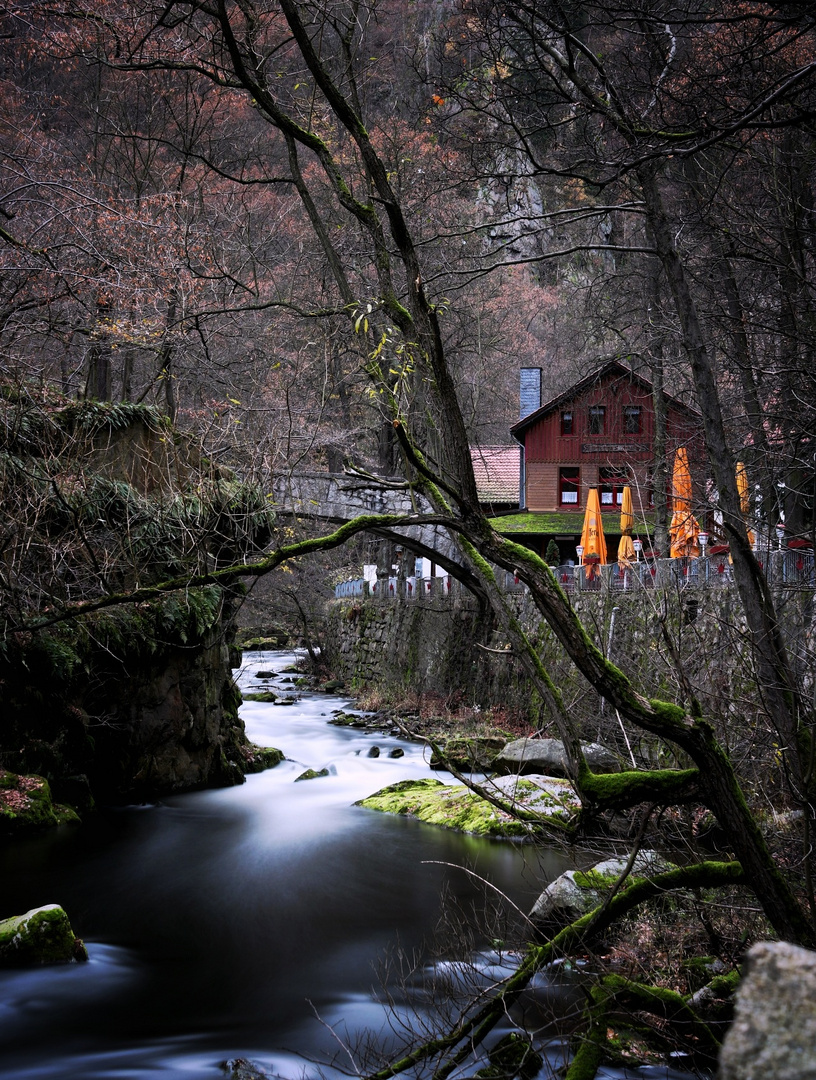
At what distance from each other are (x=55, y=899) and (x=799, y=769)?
655 cm

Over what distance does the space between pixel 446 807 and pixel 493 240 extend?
22.2 ft

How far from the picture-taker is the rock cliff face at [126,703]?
388 inches

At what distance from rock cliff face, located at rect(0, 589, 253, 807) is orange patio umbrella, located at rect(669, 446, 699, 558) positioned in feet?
20.1

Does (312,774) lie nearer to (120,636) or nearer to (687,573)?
Answer: (120,636)

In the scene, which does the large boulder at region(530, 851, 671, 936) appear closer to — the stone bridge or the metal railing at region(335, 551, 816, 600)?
the metal railing at region(335, 551, 816, 600)

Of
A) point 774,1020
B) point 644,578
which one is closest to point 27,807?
point 644,578

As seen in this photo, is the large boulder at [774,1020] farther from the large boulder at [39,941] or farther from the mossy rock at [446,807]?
the mossy rock at [446,807]

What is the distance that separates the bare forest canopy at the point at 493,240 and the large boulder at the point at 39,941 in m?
3.38

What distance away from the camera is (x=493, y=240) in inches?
318

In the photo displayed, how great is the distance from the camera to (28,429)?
946 centimetres

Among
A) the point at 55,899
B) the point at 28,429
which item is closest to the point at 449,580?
the point at 28,429

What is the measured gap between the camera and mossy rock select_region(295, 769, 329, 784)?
1340 cm

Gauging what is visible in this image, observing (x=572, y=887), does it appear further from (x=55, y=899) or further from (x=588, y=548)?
(x=588, y=548)

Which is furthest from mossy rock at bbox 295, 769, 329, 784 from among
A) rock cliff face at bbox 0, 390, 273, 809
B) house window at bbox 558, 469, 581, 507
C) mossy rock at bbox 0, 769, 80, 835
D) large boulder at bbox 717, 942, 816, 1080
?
house window at bbox 558, 469, 581, 507
